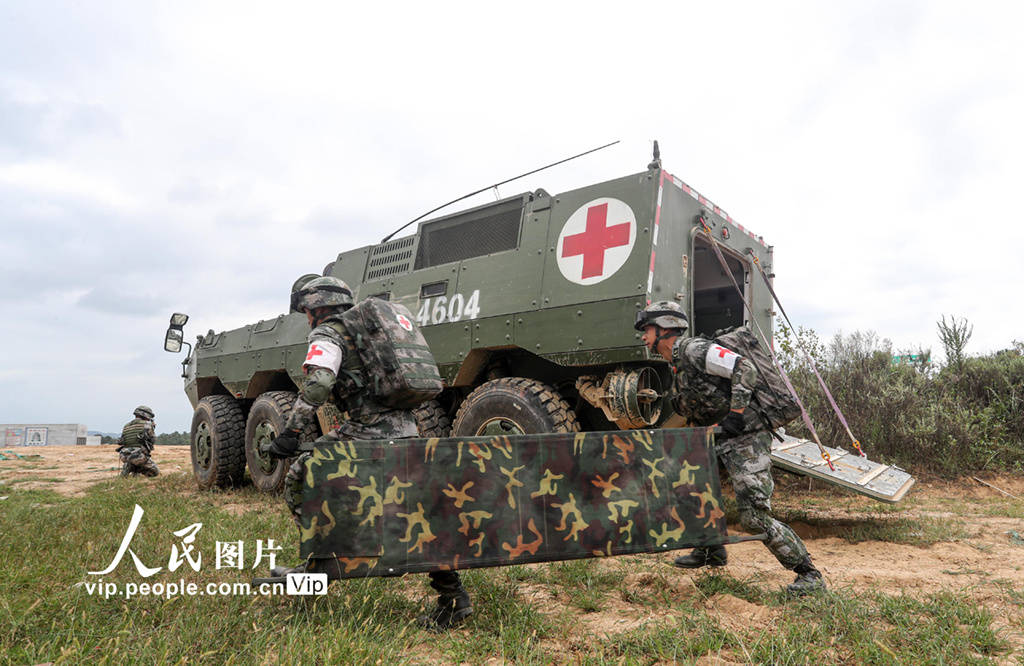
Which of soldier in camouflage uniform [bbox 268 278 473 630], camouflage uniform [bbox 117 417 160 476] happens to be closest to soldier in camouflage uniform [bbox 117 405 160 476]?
camouflage uniform [bbox 117 417 160 476]

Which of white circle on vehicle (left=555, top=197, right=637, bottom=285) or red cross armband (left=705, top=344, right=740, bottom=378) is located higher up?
white circle on vehicle (left=555, top=197, right=637, bottom=285)

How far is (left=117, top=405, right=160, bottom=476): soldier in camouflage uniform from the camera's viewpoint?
10883 mm

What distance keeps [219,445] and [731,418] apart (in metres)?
6.53

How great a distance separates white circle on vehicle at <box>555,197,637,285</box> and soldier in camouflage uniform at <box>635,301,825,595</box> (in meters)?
0.84

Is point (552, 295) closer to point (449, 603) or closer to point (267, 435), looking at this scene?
point (449, 603)

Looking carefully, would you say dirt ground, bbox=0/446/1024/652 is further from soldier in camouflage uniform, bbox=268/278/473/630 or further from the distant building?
the distant building

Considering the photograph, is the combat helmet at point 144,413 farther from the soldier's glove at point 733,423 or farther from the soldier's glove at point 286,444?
the soldier's glove at point 733,423

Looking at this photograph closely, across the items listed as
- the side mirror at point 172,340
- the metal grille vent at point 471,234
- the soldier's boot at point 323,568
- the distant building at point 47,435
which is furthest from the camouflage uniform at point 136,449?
the distant building at point 47,435

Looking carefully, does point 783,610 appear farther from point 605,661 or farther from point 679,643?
point 605,661

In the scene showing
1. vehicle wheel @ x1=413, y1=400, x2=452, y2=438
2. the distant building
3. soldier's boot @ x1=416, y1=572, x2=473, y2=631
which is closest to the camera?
soldier's boot @ x1=416, y1=572, x2=473, y2=631

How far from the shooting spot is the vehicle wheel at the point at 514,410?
4621 mm

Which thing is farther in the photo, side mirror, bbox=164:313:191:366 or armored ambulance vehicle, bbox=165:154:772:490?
side mirror, bbox=164:313:191:366

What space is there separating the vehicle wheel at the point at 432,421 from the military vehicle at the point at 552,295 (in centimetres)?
1

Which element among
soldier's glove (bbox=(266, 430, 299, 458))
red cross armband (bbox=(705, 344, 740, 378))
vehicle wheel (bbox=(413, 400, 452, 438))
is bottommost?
soldier's glove (bbox=(266, 430, 299, 458))
